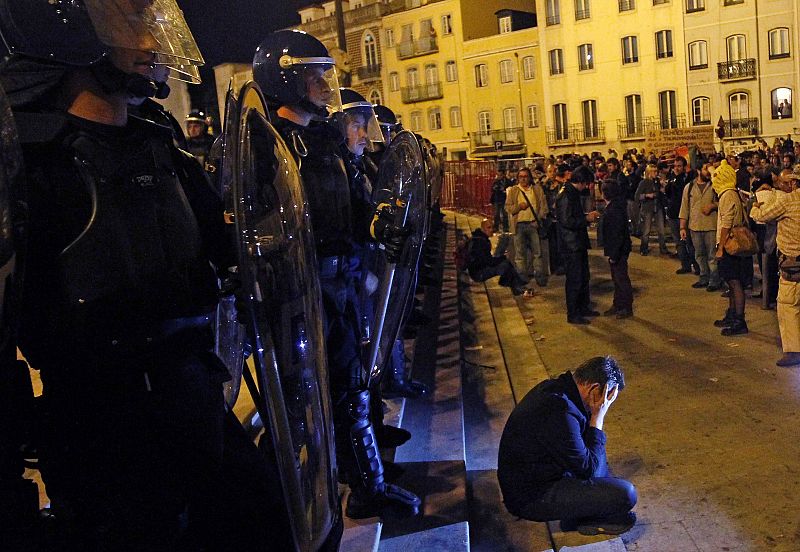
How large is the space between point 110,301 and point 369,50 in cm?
5885

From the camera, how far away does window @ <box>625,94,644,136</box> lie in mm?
43844

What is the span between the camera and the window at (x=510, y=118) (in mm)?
50219

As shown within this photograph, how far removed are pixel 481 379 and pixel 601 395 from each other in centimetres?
300

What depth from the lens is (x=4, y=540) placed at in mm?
1684

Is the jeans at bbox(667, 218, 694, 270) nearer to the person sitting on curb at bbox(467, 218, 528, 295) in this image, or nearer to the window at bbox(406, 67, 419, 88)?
the person sitting on curb at bbox(467, 218, 528, 295)

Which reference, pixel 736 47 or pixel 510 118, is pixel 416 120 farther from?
pixel 736 47

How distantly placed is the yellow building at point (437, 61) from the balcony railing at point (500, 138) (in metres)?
0.78

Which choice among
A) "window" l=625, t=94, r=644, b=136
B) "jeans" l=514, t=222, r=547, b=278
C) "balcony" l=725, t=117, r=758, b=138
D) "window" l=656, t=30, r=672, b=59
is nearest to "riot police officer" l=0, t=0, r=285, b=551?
"jeans" l=514, t=222, r=547, b=278

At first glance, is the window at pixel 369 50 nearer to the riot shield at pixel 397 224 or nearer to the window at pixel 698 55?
the window at pixel 698 55

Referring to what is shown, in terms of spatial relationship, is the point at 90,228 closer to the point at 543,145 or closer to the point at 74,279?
the point at 74,279

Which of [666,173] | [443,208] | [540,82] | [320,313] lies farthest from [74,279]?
[540,82]

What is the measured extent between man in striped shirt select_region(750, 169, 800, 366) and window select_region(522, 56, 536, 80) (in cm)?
4287

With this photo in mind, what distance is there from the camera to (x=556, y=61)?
46.8 meters

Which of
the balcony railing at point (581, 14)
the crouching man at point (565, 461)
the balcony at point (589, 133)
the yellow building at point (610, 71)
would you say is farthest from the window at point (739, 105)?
the crouching man at point (565, 461)
